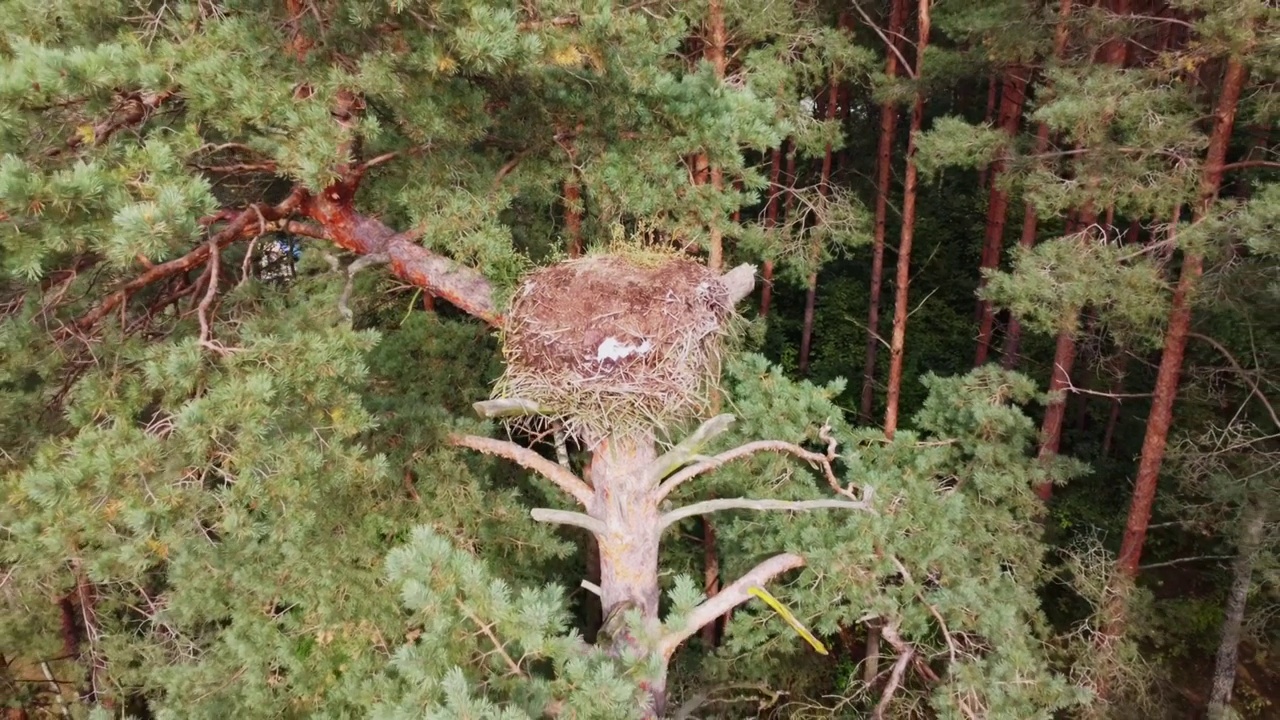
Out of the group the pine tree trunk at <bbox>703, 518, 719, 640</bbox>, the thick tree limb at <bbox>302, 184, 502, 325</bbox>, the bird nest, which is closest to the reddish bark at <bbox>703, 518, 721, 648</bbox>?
the pine tree trunk at <bbox>703, 518, 719, 640</bbox>

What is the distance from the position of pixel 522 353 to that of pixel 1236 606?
6.48 metres

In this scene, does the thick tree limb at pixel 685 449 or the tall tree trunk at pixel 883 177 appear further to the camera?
the tall tree trunk at pixel 883 177

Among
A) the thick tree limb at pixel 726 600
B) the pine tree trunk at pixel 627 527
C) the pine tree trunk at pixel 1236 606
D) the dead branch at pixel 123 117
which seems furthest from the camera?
the pine tree trunk at pixel 1236 606

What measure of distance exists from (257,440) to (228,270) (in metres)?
2.79

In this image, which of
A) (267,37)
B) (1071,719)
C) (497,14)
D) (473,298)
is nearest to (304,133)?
(267,37)

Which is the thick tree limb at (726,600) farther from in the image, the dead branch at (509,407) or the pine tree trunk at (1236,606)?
the pine tree trunk at (1236,606)

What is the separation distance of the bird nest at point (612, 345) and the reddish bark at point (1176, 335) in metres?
3.27

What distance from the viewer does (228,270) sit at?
479 centimetres

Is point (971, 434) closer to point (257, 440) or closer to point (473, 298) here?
point (473, 298)

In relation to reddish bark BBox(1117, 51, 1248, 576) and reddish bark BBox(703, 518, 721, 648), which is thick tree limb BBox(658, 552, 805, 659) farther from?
reddish bark BBox(703, 518, 721, 648)

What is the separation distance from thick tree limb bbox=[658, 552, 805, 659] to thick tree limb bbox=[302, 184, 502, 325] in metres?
1.89

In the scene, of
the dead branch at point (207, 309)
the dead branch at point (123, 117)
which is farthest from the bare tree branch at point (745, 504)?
the dead branch at point (123, 117)

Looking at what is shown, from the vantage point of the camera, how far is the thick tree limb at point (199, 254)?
10.1 feet

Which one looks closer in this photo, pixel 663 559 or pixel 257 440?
pixel 257 440
